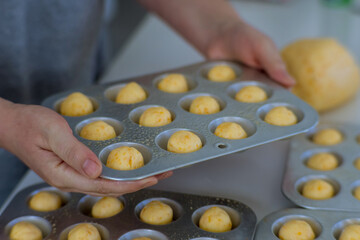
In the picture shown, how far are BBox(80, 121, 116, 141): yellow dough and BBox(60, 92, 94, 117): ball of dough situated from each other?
0.31 feet

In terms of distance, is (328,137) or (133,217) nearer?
(133,217)

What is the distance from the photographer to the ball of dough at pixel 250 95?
1528 millimetres

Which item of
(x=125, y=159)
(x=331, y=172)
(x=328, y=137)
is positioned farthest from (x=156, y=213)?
(x=328, y=137)

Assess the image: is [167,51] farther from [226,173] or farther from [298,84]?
[226,173]

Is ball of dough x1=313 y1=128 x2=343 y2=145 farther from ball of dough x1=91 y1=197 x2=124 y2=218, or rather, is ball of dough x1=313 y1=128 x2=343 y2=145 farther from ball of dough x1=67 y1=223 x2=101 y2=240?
ball of dough x1=67 y1=223 x2=101 y2=240

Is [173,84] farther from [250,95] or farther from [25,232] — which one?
[25,232]

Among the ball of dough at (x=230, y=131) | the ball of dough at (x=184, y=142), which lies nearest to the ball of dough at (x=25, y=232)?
the ball of dough at (x=184, y=142)

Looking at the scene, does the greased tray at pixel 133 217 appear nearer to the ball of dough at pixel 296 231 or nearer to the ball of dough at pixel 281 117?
the ball of dough at pixel 296 231

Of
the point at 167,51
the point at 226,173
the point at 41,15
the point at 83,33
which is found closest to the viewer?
the point at 226,173

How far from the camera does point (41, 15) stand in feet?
6.14

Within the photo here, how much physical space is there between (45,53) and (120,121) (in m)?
0.74

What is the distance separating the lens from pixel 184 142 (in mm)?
1268

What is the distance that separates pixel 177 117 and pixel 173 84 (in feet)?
0.69

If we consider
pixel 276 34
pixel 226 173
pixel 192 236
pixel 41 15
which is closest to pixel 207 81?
pixel 226 173
